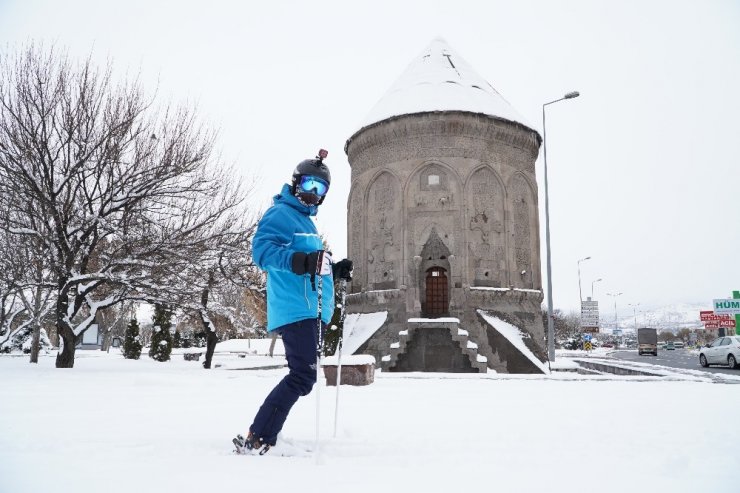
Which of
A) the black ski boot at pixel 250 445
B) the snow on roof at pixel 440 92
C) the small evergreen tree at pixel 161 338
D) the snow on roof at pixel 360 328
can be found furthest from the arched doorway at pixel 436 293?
the black ski boot at pixel 250 445

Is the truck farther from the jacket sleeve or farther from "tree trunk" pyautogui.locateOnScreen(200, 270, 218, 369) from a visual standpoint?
the jacket sleeve

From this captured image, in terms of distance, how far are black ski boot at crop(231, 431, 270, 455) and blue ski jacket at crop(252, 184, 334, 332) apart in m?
0.81

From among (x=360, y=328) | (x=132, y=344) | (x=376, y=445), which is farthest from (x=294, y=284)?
(x=132, y=344)

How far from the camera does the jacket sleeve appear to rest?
12.8 feet

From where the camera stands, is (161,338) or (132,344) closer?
(161,338)

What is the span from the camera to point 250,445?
364 cm

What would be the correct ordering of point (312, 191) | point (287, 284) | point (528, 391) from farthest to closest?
point (528, 391)
point (312, 191)
point (287, 284)

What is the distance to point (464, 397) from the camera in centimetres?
759

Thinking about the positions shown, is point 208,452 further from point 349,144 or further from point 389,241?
point 349,144

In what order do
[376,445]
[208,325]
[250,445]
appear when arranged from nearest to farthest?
[250,445] → [376,445] → [208,325]

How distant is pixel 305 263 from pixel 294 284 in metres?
0.27

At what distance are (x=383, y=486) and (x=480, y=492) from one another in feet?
1.75

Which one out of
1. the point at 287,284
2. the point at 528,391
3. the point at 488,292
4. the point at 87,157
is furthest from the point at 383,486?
the point at 488,292

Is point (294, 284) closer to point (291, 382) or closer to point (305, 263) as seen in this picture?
point (305, 263)
